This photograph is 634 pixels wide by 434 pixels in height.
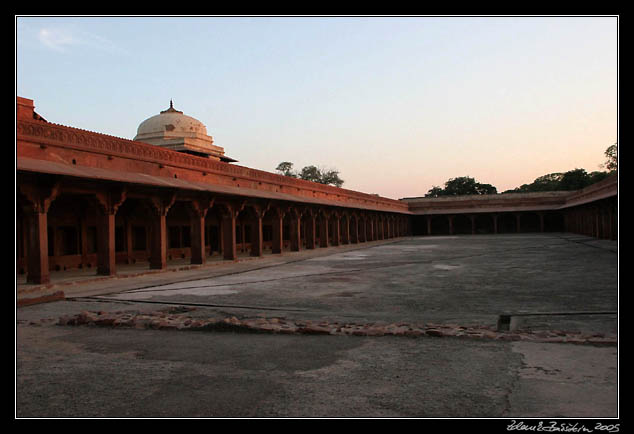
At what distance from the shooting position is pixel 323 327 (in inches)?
234

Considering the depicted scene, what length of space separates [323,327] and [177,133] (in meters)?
29.2

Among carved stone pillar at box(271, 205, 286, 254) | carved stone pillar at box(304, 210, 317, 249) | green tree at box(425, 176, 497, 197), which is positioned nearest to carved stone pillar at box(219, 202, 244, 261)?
carved stone pillar at box(271, 205, 286, 254)

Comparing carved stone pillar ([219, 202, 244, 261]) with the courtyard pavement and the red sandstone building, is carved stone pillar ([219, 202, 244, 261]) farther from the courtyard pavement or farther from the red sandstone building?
the courtyard pavement

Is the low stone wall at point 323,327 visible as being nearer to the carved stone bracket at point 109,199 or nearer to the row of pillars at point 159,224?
the row of pillars at point 159,224

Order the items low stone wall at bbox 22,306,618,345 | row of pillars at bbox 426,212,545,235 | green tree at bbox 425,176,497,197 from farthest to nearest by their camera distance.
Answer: green tree at bbox 425,176,497,197 < row of pillars at bbox 426,212,545,235 < low stone wall at bbox 22,306,618,345

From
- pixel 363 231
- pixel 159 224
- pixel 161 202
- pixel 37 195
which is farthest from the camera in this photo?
pixel 363 231

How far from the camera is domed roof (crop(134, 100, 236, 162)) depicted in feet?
105

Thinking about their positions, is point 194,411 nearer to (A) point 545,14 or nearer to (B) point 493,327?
(A) point 545,14

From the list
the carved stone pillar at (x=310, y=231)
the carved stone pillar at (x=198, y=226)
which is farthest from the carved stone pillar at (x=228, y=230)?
the carved stone pillar at (x=310, y=231)

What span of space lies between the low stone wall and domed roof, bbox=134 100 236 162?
85.3 ft

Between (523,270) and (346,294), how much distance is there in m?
6.44

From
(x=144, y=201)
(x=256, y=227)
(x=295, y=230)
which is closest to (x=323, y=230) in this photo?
(x=295, y=230)

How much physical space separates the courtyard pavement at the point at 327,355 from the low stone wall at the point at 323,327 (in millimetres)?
18

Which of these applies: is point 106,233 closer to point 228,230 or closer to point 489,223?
point 228,230
